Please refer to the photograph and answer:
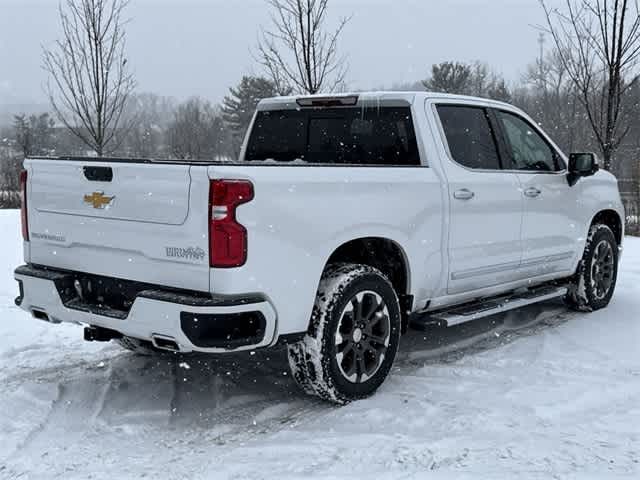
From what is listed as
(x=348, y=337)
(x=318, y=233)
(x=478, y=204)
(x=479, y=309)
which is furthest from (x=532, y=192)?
(x=318, y=233)

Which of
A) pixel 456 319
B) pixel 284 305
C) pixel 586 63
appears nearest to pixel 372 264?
pixel 456 319

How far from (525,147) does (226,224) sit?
10.3ft

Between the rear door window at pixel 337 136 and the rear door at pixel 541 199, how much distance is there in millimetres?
1028

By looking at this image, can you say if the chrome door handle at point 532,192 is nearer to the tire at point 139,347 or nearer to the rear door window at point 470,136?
the rear door window at point 470,136

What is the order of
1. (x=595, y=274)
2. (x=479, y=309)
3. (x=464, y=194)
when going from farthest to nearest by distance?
(x=595, y=274)
(x=479, y=309)
(x=464, y=194)

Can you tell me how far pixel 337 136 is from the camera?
204 inches

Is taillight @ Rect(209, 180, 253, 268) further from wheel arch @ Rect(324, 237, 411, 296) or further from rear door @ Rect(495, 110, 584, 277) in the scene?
rear door @ Rect(495, 110, 584, 277)

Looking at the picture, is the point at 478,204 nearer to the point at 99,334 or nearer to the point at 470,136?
the point at 470,136

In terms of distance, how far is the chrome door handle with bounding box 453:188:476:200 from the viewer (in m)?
4.71

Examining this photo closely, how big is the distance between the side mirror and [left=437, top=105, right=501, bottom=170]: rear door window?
890mm

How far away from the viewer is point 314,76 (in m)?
10.7

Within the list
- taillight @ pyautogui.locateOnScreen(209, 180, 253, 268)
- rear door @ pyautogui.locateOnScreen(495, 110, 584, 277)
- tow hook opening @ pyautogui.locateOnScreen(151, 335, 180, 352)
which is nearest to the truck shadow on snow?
tow hook opening @ pyautogui.locateOnScreen(151, 335, 180, 352)

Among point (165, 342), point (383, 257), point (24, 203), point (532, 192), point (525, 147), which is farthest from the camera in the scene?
point (525, 147)

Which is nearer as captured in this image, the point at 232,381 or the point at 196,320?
the point at 196,320
